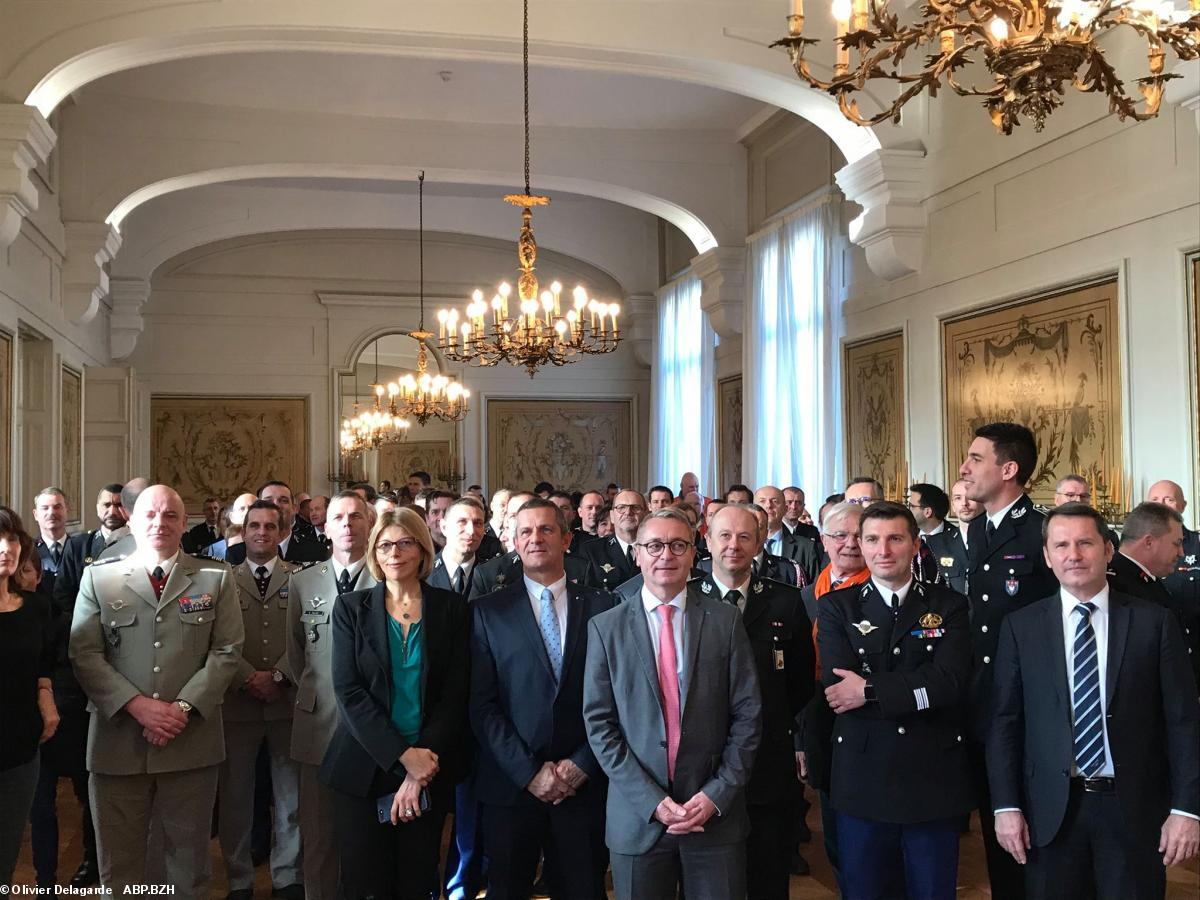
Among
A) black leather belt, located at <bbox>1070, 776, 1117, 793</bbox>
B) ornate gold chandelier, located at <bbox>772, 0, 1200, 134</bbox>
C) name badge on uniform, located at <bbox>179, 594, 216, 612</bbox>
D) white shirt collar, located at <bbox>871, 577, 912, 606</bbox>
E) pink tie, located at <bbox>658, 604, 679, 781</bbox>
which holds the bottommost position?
black leather belt, located at <bbox>1070, 776, 1117, 793</bbox>

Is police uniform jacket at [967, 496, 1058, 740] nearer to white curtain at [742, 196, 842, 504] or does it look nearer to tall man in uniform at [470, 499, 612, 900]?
tall man in uniform at [470, 499, 612, 900]

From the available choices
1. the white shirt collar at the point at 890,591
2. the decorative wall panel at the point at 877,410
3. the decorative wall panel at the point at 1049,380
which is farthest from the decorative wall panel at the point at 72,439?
the white shirt collar at the point at 890,591

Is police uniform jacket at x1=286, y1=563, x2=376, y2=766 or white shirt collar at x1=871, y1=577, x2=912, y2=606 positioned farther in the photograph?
police uniform jacket at x1=286, y1=563, x2=376, y2=766

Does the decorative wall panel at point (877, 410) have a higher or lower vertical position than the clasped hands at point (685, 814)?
higher

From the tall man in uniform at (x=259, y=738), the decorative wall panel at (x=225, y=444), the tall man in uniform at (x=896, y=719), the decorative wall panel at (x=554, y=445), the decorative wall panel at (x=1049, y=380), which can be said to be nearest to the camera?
the tall man in uniform at (x=896, y=719)

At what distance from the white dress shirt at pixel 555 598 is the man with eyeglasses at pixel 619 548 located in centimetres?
235

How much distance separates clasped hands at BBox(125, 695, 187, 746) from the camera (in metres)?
3.68

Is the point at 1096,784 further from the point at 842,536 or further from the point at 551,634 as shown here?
the point at 551,634

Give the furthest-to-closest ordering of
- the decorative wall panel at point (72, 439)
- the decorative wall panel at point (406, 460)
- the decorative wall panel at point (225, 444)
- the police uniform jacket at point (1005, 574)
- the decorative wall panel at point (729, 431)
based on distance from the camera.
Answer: the decorative wall panel at point (406, 460) < the decorative wall panel at point (225, 444) < the decorative wall panel at point (729, 431) < the decorative wall panel at point (72, 439) < the police uniform jacket at point (1005, 574)

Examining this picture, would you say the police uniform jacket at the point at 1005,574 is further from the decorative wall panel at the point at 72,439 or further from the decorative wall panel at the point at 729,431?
the decorative wall panel at the point at 72,439

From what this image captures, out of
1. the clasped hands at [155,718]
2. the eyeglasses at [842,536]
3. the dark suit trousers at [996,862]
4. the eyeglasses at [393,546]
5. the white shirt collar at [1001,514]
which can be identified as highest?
the white shirt collar at [1001,514]

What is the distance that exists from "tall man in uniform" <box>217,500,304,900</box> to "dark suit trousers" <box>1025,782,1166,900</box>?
2670 millimetres

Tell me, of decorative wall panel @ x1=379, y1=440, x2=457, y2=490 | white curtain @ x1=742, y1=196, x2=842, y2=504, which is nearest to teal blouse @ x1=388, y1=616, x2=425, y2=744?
white curtain @ x1=742, y1=196, x2=842, y2=504

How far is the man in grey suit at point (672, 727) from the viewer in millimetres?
3055
